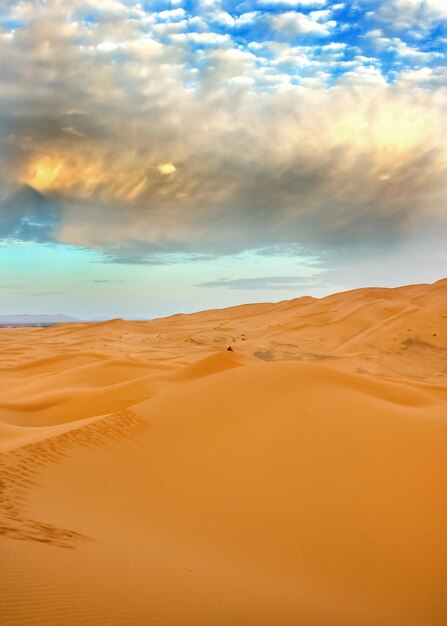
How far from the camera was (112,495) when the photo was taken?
4770 millimetres

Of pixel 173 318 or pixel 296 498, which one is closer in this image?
Result: pixel 296 498

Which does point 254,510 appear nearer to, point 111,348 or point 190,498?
point 190,498

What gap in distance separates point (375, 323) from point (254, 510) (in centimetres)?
1788

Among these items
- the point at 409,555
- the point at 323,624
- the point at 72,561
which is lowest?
the point at 409,555

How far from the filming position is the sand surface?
8.89 feet

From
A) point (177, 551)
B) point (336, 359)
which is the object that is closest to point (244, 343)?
point (336, 359)

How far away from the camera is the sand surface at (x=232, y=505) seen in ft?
8.89

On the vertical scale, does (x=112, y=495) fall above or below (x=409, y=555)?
above

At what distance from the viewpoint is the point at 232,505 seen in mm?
4809

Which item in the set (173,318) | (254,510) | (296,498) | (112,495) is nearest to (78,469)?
(112,495)

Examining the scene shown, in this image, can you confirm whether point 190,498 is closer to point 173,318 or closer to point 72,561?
point 72,561

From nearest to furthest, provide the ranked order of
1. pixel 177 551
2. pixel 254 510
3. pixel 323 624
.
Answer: pixel 323 624
pixel 177 551
pixel 254 510

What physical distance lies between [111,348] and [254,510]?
58.8ft

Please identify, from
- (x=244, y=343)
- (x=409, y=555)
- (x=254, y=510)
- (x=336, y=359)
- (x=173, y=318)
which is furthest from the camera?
(x=173, y=318)
